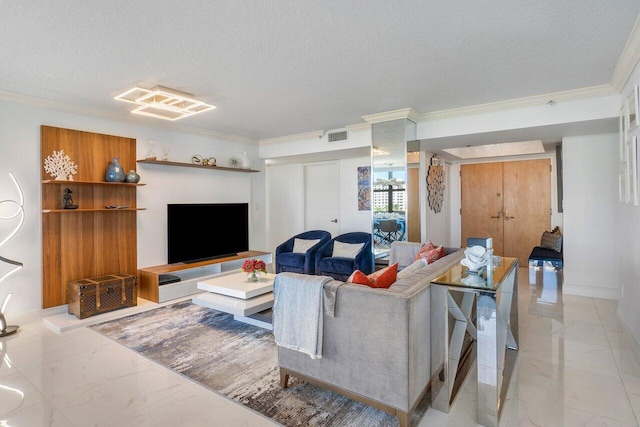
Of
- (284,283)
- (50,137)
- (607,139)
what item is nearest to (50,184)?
(50,137)

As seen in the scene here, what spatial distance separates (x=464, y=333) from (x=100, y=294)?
3.74m

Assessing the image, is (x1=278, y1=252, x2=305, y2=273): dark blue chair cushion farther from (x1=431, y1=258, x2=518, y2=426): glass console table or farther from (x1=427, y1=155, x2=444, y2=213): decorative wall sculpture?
(x1=431, y1=258, x2=518, y2=426): glass console table

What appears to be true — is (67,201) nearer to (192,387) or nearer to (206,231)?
(206,231)

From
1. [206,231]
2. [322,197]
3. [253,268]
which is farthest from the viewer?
[322,197]

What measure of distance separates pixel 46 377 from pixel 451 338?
2857mm

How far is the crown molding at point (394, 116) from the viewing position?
428 centimetres

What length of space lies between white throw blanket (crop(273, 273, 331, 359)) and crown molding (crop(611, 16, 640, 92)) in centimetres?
273

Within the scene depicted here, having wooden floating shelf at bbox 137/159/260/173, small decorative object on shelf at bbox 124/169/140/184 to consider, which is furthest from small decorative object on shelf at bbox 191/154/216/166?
small decorative object on shelf at bbox 124/169/140/184

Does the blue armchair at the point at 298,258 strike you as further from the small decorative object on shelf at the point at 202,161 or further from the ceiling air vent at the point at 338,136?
the small decorative object on shelf at the point at 202,161

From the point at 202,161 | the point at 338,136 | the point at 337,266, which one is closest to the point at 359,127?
the point at 338,136

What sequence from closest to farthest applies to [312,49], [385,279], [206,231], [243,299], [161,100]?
[385,279]
[312,49]
[243,299]
[161,100]
[206,231]

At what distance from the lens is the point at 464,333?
2.22 m

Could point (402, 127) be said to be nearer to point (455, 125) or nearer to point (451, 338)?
point (455, 125)

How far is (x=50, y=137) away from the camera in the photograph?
12.5 feet
